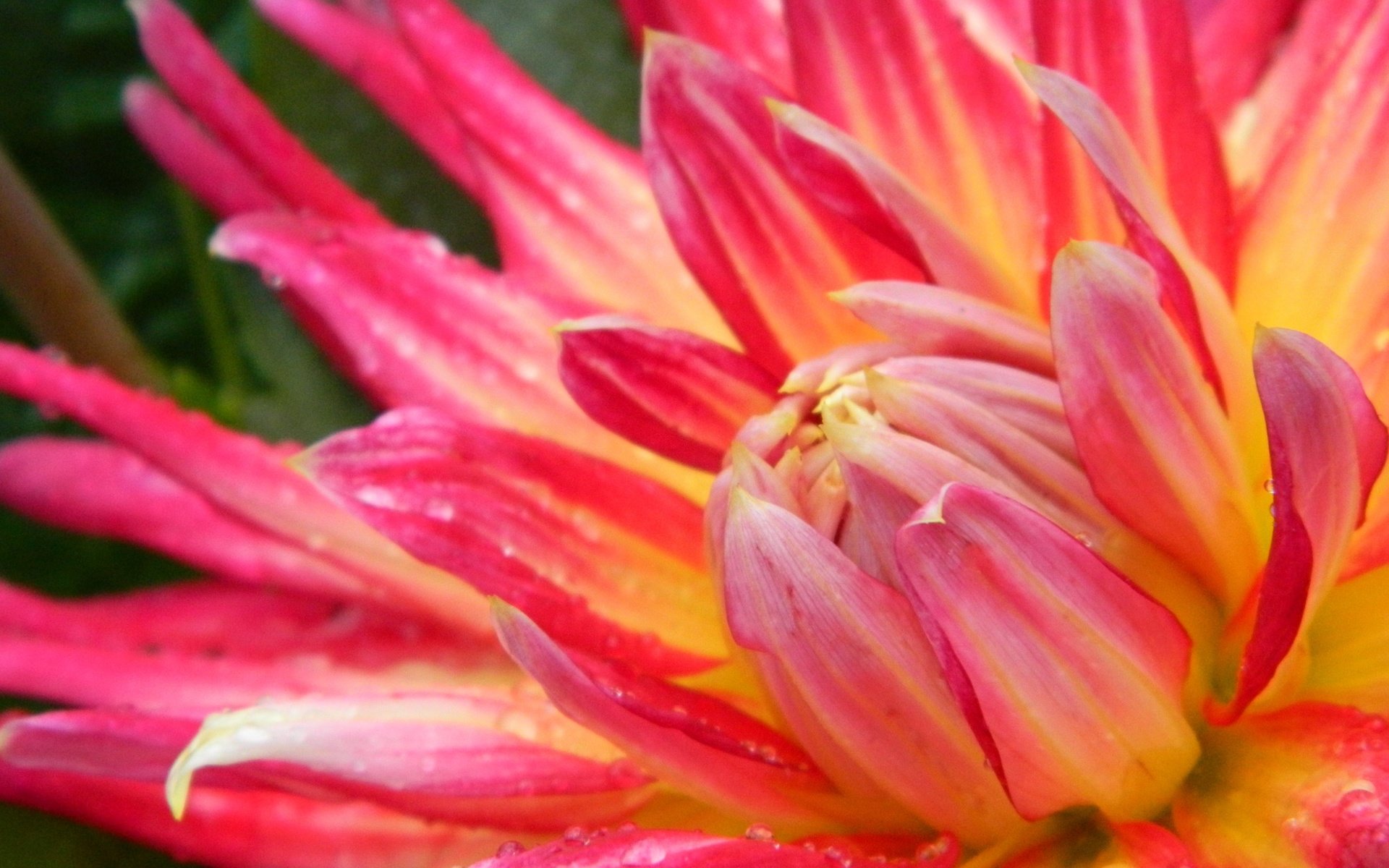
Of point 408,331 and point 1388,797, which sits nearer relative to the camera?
point 1388,797

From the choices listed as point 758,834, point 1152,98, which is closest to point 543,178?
point 1152,98

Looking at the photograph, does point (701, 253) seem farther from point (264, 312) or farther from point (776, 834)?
point (264, 312)

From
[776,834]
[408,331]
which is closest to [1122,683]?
[776,834]

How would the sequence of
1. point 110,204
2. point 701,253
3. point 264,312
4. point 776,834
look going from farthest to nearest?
point 110,204 < point 264,312 < point 701,253 < point 776,834

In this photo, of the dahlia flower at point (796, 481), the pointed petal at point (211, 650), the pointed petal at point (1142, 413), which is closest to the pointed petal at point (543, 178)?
the dahlia flower at point (796, 481)

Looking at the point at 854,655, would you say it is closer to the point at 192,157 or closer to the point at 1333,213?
the point at 1333,213

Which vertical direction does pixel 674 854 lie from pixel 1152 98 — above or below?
below

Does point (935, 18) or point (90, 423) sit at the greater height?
point (935, 18)
